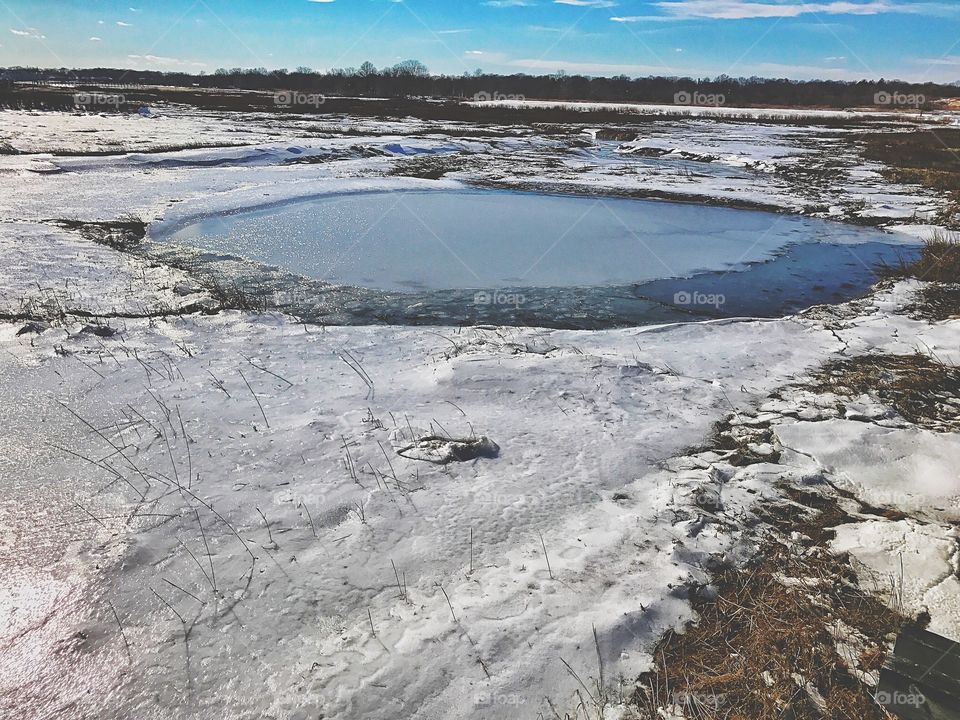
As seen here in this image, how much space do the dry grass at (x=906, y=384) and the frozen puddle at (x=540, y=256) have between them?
2.16 metres

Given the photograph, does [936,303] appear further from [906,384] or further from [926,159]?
[926,159]

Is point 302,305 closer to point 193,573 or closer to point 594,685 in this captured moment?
point 193,573

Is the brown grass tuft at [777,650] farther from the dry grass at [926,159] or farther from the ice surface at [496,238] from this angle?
the dry grass at [926,159]

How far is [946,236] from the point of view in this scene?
11.9 metres

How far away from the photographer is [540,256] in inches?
406

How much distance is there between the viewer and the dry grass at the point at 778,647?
2461 mm

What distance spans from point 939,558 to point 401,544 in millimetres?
3108

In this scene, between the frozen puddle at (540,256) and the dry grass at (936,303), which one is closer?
the dry grass at (936,303)

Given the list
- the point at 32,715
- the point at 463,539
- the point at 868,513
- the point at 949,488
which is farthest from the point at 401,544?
the point at 949,488

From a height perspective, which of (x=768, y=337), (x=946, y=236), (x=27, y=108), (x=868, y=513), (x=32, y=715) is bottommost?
(x=32, y=715)

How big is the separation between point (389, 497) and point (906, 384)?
5143mm

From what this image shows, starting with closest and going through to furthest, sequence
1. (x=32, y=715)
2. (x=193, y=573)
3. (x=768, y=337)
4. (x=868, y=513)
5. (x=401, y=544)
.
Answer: (x=32, y=715) < (x=193, y=573) < (x=401, y=544) < (x=868, y=513) < (x=768, y=337)

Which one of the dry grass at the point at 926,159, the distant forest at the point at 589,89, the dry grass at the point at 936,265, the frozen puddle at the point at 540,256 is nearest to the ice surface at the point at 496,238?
the frozen puddle at the point at 540,256

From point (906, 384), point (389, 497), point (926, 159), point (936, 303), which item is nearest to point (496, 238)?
point (936, 303)
